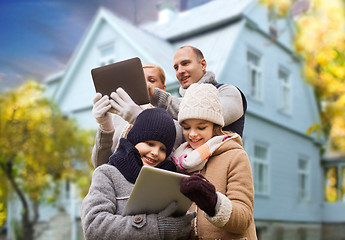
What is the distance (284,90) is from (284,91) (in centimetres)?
3

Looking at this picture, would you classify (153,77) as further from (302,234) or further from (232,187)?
(302,234)

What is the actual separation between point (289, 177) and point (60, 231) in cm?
653

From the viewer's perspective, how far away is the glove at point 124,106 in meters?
1.83

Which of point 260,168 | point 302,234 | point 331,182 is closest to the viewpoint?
point 260,168

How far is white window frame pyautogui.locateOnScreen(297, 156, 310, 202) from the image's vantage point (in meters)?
12.7

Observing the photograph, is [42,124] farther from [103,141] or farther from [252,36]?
[103,141]

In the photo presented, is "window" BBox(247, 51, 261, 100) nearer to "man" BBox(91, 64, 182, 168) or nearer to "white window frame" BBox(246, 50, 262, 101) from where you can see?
"white window frame" BBox(246, 50, 262, 101)

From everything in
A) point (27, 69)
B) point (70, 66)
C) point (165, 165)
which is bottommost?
point (165, 165)

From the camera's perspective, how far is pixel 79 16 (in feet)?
34.8

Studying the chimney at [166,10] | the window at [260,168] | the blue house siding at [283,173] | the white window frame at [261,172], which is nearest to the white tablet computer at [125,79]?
the blue house siding at [283,173]

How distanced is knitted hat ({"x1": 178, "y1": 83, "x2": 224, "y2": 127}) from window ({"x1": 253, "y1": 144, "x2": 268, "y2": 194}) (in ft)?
29.4

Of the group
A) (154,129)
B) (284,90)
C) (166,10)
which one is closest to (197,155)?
(154,129)

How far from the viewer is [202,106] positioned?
1726 millimetres

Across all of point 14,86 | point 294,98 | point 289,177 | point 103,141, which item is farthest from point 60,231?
point 103,141
